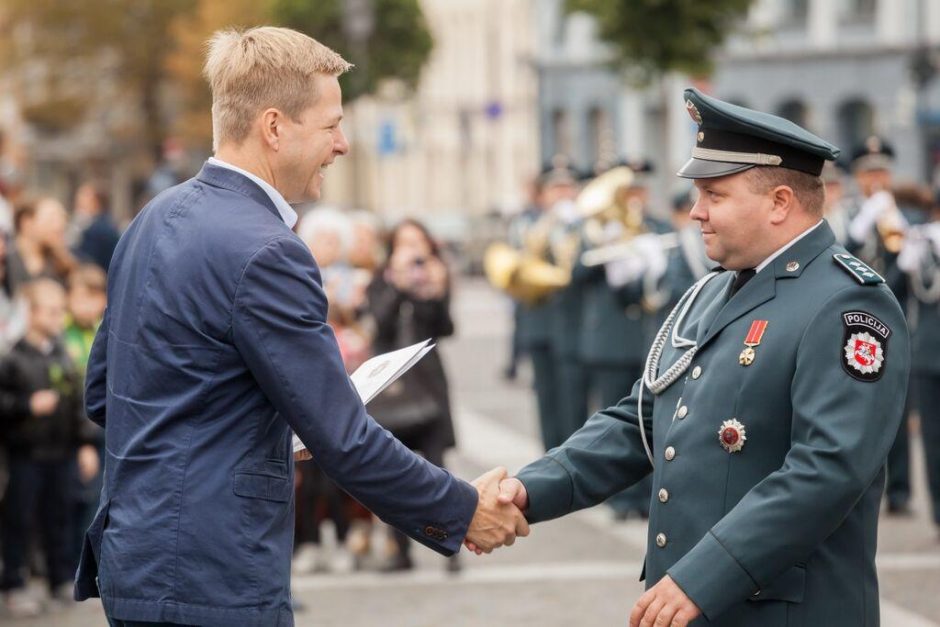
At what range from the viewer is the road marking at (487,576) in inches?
395

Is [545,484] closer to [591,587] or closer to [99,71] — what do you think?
[591,587]

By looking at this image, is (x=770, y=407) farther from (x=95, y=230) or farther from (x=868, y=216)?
(x=95, y=230)

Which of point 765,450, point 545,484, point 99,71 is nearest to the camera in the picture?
→ point 765,450

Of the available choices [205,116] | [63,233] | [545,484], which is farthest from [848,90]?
[545,484]

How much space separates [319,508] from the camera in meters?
10.6

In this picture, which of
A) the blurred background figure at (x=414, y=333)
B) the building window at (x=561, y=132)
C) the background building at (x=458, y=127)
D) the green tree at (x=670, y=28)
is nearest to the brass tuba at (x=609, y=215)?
the blurred background figure at (x=414, y=333)

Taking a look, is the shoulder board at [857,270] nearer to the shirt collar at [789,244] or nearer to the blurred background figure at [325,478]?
the shirt collar at [789,244]

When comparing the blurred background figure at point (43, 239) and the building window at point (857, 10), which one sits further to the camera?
the building window at point (857, 10)

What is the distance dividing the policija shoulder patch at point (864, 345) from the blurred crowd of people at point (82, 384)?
5759mm

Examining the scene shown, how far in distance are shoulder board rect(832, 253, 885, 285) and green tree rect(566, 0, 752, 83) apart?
821 inches

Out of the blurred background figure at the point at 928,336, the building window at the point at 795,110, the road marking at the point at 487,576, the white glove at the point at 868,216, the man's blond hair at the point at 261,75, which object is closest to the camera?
the man's blond hair at the point at 261,75

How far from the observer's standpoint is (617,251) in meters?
12.9

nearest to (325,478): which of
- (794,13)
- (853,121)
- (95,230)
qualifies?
(95,230)

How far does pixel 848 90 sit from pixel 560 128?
14.2 m
